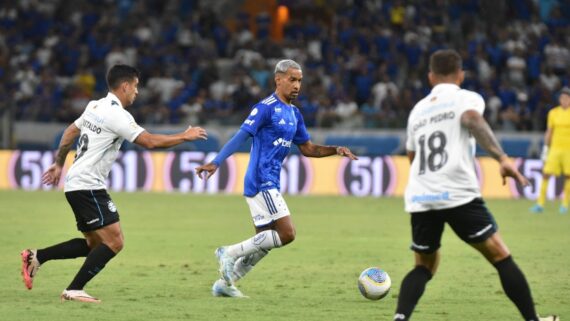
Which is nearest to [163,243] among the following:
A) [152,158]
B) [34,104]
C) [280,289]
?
[280,289]

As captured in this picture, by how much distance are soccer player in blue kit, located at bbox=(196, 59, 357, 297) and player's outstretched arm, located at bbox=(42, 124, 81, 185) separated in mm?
1323

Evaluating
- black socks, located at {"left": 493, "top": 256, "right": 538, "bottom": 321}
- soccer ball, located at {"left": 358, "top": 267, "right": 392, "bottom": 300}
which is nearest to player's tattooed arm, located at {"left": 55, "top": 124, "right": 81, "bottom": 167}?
soccer ball, located at {"left": 358, "top": 267, "right": 392, "bottom": 300}

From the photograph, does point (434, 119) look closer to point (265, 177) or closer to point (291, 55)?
point (265, 177)

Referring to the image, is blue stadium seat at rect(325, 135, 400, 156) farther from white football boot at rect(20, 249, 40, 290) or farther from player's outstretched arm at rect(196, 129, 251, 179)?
white football boot at rect(20, 249, 40, 290)

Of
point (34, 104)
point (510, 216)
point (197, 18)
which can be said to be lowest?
point (510, 216)

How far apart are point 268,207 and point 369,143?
1661cm

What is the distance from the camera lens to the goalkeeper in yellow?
831 inches

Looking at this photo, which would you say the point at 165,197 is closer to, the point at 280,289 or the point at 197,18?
the point at 197,18

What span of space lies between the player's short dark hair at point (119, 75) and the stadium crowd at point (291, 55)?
17.2 meters

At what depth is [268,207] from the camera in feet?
33.8

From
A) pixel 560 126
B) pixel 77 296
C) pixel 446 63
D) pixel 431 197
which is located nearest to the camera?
pixel 431 197

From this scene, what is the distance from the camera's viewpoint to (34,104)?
29250mm

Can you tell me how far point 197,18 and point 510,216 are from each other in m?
15.9

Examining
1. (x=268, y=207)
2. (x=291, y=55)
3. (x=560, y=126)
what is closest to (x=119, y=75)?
(x=268, y=207)
